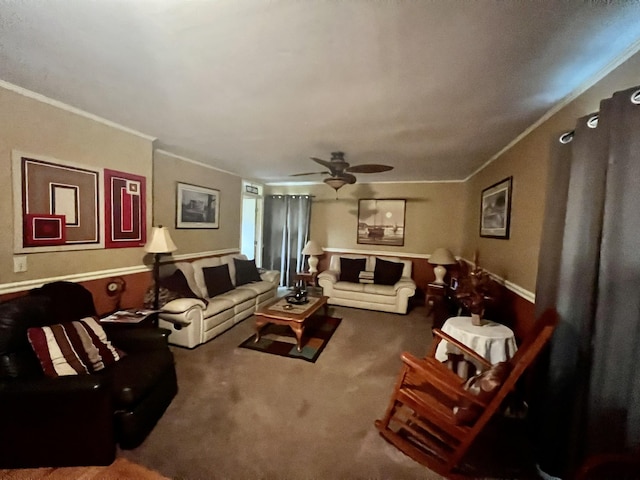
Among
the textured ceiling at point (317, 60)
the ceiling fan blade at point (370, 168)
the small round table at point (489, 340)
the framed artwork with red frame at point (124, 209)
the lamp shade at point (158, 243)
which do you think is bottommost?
the small round table at point (489, 340)

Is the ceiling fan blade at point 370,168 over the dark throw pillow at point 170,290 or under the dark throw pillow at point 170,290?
over

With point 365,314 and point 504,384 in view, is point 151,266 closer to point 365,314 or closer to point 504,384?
point 365,314

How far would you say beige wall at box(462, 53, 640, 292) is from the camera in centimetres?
162

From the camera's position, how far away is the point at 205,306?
10.5ft

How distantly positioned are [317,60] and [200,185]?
11.1 feet

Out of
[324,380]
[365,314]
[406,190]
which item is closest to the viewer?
[324,380]

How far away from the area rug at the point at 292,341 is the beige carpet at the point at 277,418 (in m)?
0.10

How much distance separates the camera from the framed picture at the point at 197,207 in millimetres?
3988

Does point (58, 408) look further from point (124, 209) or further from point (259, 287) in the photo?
point (259, 287)

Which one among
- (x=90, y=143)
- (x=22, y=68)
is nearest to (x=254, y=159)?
(x=90, y=143)

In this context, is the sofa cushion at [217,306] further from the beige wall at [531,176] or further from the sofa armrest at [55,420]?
the beige wall at [531,176]

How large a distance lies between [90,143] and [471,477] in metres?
3.92

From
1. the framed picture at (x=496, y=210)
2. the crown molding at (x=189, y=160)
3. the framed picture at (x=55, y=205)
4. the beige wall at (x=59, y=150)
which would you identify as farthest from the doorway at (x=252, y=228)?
the framed picture at (x=496, y=210)

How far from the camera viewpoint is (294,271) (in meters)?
6.20
